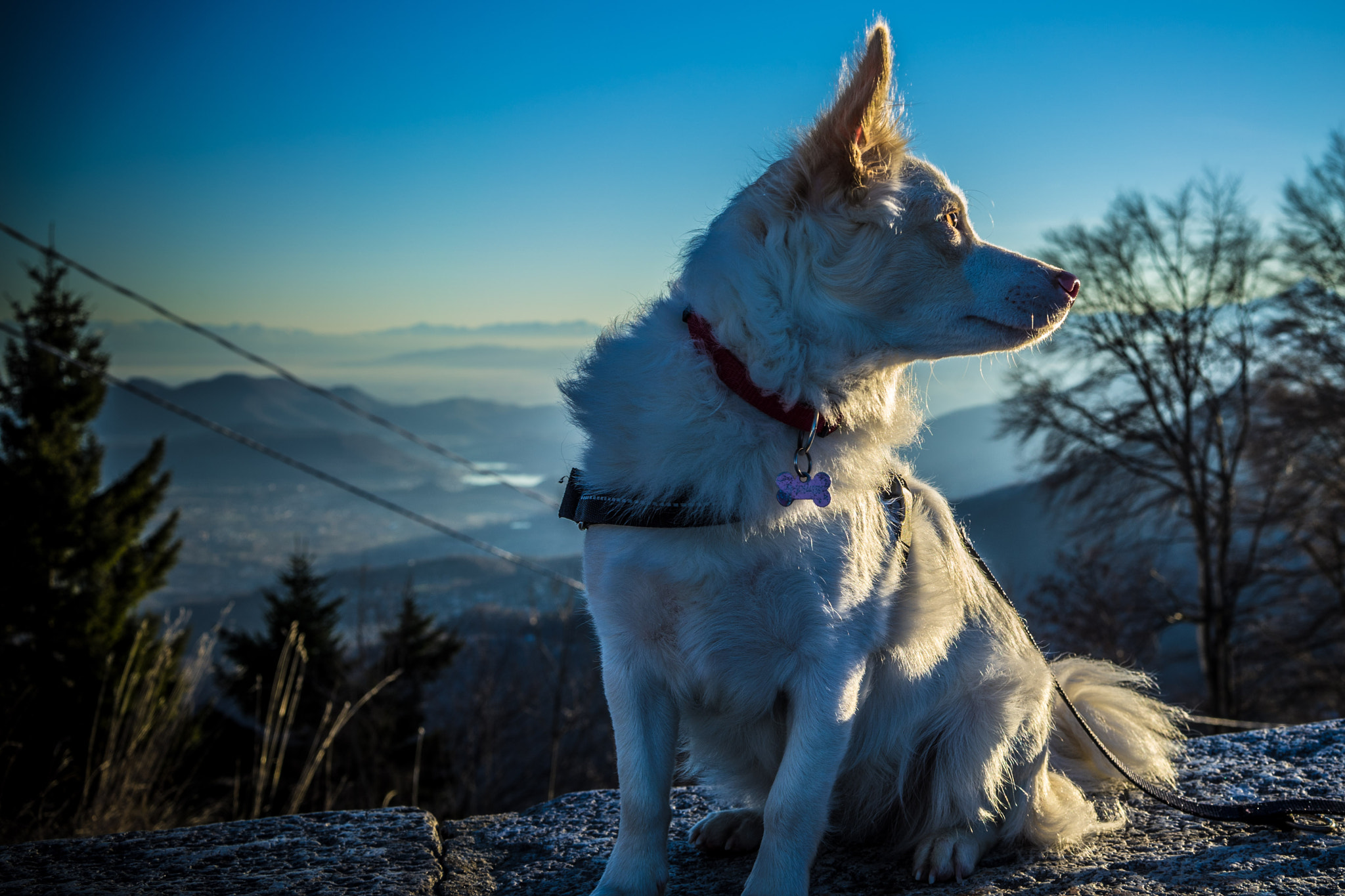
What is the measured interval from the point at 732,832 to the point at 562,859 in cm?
56

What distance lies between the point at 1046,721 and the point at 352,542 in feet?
304

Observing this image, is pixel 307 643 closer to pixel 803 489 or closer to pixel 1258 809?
pixel 803 489

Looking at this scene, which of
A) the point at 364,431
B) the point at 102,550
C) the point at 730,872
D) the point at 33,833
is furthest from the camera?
the point at 364,431

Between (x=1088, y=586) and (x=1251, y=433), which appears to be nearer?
(x=1251, y=433)

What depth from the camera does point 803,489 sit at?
209 centimetres

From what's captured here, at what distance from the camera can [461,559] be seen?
49.6m

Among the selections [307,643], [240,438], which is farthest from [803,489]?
[307,643]

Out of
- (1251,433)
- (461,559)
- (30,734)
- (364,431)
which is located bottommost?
(30,734)

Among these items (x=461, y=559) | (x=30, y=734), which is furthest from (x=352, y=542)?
(x=30, y=734)

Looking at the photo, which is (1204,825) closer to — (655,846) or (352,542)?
(655,846)

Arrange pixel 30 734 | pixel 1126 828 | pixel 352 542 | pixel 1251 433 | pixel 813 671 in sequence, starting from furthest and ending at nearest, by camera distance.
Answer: pixel 352 542, pixel 1251 433, pixel 30 734, pixel 1126 828, pixel 813 671

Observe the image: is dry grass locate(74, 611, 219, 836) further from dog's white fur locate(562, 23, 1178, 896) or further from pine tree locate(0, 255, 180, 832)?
pine tree locate(0, 255, 180, 832)

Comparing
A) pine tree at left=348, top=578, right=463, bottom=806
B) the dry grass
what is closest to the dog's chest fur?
the dry grass

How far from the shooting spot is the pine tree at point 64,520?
2664 centimetres
